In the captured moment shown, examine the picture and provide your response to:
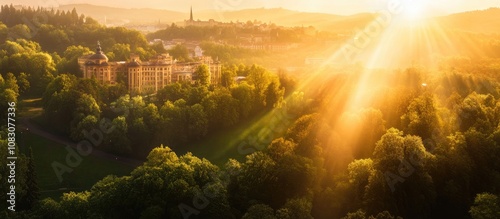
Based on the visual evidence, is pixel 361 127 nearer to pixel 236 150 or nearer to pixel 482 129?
pixel 482 129

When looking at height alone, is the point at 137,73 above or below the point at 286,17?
below

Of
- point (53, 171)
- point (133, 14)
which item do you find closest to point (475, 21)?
point (53, 171)

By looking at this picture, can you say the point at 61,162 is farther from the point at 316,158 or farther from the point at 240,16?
the point at 240,16

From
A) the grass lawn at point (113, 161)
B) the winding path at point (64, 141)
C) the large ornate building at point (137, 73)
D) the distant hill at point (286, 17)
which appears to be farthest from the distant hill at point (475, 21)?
the winding path at point (64, 141)

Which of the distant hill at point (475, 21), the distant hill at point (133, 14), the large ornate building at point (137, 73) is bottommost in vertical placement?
the large ornate building at point (137, 73)

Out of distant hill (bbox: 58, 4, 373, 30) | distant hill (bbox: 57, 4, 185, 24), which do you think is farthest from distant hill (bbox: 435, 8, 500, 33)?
distant hill (bbox: 57, 4, 185, 24)

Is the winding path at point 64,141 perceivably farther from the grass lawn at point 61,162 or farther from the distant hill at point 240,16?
the distant hill at point 240,16

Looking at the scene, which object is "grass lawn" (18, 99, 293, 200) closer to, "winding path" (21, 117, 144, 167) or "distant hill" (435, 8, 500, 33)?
Result: "winding path" (21, 117, 144, 167)

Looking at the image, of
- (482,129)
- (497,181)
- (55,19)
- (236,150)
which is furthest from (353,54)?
(55,19)

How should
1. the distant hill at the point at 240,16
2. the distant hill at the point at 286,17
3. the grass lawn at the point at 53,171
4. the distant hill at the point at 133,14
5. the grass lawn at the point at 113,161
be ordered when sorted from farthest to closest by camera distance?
the distant hill at the point at 133,14 → the distant hill at the point at 240,16 → the distant hill at the point at 286,17 → the grass lawn at the point at 113,161 → the grass lawn at the point at 53,171
